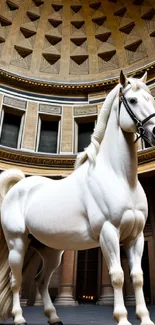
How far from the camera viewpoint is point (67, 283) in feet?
31.1

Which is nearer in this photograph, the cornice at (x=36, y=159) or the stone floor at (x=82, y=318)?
the stone floor at (x=82, y=318)

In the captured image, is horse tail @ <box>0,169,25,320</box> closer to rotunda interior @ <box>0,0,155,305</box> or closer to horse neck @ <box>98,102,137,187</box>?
horse neck @ <box>98,102,137,187</box>

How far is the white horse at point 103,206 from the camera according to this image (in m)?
2.36

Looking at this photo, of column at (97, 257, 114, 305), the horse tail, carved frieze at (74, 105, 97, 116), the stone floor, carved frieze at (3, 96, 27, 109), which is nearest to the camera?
the horse tail

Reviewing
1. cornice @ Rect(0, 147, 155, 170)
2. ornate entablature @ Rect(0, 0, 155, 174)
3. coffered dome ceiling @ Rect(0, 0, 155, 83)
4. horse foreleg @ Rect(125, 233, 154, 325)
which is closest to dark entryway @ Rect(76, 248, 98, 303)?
cornice @ Rect(0, 147, 155, 170)

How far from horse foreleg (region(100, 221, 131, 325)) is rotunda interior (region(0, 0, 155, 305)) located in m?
7.16

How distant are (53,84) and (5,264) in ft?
35.1

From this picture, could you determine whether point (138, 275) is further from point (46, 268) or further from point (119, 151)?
point (46, 268)

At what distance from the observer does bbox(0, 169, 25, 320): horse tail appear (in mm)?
3105

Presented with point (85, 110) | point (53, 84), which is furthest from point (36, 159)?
point (53, 84)

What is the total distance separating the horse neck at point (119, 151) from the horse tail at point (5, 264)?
1346mm

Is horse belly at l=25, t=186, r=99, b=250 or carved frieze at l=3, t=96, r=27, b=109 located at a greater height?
carved frieze at l=3, t=96, r=27, b=109

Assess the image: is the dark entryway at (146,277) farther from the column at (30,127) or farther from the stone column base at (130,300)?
the column at (30,127)

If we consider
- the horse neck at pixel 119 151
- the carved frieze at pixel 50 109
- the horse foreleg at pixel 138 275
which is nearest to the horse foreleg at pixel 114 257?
the horse foreleg at pixel 138 275
